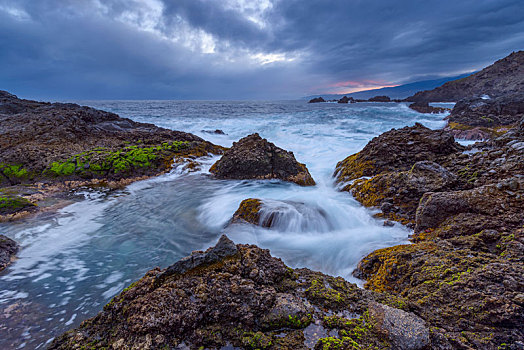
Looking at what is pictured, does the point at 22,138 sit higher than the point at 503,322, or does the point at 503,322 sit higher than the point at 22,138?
the point at 22,138

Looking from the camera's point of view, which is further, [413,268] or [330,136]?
[330,136]

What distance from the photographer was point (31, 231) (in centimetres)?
557

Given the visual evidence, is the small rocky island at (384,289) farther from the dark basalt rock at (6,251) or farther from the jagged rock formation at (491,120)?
the jagged rock formation at (491,120)

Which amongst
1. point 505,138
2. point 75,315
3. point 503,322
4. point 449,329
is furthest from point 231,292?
point 505,138

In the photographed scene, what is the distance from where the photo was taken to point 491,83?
61.4 m

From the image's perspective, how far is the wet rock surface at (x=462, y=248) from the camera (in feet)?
6.09

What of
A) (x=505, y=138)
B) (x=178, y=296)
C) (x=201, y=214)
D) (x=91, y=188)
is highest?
(x=505, y=138)

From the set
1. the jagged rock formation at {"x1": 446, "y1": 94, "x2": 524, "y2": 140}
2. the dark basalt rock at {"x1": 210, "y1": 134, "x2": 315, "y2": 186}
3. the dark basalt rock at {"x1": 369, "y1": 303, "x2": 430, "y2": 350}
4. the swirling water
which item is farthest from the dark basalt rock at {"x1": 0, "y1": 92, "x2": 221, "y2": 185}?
the jagged rock formation at {"x1": 446, "y1": 94, "x2": 524, "y2": 140}

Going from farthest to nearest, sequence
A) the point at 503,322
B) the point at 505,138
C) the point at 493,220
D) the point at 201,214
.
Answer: the point at 201,214 < the point at 505,138 < the point at 493,220 < the point at 503,322

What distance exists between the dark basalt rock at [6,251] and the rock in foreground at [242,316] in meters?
3.85

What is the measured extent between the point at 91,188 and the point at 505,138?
11.6 metres

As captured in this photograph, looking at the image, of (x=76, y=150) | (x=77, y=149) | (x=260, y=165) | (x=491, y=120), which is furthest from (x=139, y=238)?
(x=491, y=120)

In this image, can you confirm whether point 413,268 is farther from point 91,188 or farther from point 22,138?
point 22,138

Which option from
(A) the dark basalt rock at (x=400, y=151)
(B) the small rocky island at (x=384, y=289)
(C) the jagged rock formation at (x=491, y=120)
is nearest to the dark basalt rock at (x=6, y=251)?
(B) the small rocky island at (x=384, y=289)
